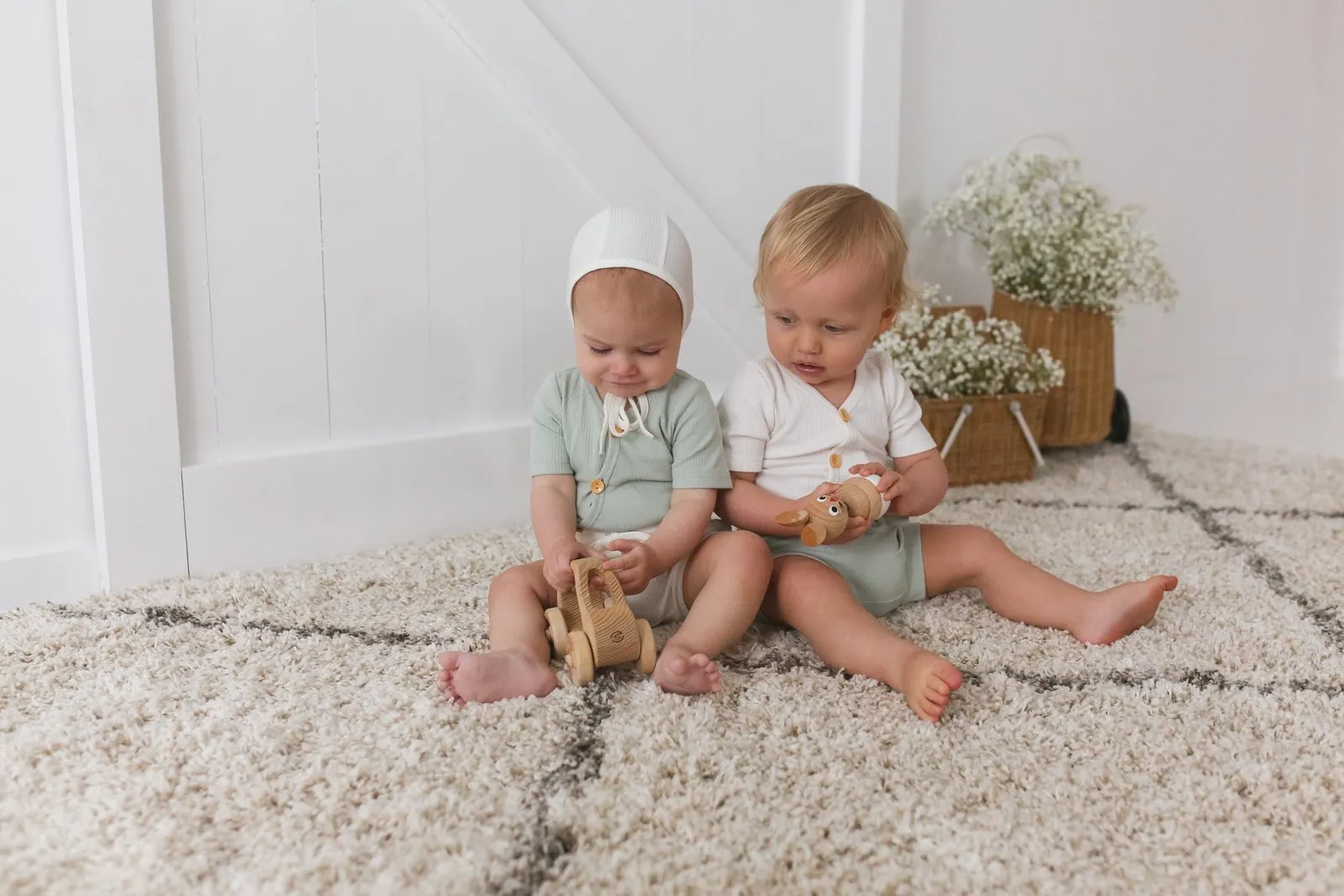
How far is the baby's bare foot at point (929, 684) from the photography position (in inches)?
38.7

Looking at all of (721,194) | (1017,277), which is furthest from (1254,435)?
(721,194)

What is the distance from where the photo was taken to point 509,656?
1033 mm

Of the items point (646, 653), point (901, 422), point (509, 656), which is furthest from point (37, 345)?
point (901, 422)

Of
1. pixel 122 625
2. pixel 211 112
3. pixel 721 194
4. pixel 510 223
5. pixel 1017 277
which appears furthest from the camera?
pixel 1017 277

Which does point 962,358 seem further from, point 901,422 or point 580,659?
point 580,659

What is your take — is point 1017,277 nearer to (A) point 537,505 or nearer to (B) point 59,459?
(A) point 537,505

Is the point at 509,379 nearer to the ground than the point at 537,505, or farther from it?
farther from it

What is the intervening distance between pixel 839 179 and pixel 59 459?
4.61ft

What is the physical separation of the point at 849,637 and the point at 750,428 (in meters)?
0.30

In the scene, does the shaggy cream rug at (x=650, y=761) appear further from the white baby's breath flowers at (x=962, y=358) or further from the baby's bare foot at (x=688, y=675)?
the white baby's breath flowers at (x=962, y=358)

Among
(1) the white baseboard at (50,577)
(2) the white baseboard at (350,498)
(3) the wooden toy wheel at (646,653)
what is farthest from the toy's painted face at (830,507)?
(1) the white baseboard at (50,577)

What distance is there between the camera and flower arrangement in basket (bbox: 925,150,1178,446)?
2.11 metres

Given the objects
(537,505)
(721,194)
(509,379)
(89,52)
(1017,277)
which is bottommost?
(537,505)

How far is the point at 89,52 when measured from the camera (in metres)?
1.23
